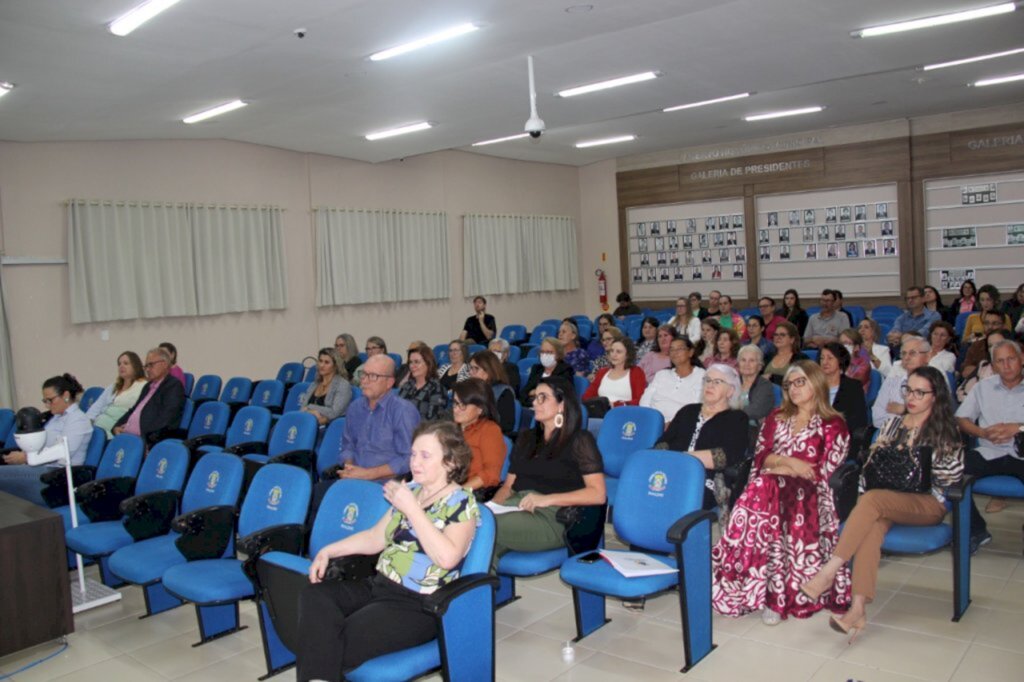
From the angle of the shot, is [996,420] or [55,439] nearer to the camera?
[996,420]

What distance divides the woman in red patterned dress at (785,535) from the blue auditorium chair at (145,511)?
9.33 feet

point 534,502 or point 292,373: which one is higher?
point 292,373

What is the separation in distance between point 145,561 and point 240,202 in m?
7.66

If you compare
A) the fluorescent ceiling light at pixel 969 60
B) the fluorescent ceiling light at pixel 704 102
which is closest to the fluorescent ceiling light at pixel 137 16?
the fluorescent ceiling light at pixel 704 102

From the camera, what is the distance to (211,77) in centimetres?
699

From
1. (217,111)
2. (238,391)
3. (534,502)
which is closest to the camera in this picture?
(534,502)

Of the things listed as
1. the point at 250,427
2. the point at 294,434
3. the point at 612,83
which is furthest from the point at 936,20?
the point at 250,427

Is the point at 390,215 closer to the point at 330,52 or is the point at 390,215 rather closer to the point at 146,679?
the point at 330,52

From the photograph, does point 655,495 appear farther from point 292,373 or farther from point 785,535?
point 292,373

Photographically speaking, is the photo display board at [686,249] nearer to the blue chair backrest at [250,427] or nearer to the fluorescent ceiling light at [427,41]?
the fluorescent ceiling light at [427,41]

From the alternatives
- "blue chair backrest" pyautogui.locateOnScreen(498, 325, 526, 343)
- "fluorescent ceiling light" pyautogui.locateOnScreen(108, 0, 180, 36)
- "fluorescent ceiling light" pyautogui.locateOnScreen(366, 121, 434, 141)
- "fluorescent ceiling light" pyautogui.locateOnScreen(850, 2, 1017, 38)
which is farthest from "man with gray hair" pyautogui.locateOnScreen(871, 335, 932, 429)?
"blue chair backrest" pyautogui.locateOnScreen(498, 325, 526, 343)

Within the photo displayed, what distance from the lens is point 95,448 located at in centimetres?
548

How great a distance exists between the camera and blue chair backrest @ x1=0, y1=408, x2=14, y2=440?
6969 mm

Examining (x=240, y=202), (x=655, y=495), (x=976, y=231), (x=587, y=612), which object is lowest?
(x=587, y=612)
